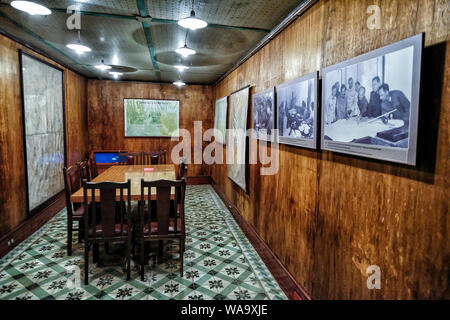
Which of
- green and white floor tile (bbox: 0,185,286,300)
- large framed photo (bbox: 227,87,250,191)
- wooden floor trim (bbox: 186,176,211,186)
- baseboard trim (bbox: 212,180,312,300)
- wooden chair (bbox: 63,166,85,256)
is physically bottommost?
green and white floor tile (bbox: 0,185,286,300)

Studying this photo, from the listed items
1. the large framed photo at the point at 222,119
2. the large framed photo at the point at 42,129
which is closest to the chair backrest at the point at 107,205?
the large framed photo at the point at 42,129

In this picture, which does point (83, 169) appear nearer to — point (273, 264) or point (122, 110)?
point (273, 264)

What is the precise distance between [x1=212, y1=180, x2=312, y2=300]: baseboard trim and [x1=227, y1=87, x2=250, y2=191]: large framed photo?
1.85ft

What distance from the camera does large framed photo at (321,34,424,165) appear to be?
1150 millimetres

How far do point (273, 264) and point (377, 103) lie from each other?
6.38ft

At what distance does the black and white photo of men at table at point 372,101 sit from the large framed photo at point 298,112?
7.0 inches

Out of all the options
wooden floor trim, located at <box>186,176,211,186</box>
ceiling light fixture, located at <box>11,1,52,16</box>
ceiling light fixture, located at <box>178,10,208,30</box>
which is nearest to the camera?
ceiling light fixture, located at <box>11,1,52,16</box>

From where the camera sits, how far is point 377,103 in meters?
1.34

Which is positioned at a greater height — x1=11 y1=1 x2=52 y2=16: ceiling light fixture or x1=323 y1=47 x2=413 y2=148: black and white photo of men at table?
x1=11 y1=1 x2=52 y2=16: ceiling light fixture

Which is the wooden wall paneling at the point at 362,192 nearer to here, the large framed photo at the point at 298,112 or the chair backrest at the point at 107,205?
the large framed photo at the point at 298,112

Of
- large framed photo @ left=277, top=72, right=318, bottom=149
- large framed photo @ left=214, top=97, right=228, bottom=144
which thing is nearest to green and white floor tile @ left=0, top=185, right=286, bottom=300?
large framed photo @ left=277, top=72, right=318, bottom=149

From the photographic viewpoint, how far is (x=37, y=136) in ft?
12.4

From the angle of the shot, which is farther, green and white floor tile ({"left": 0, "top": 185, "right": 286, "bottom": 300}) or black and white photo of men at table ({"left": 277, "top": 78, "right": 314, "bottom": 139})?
green and white floor tile ({"left": 0, "top": 185, "right": 286, "bottom": 300})

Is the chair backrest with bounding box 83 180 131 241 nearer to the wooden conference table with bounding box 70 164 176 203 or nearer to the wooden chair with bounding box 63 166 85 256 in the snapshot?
the wooden conference table with bounding box 70 164 176 203
